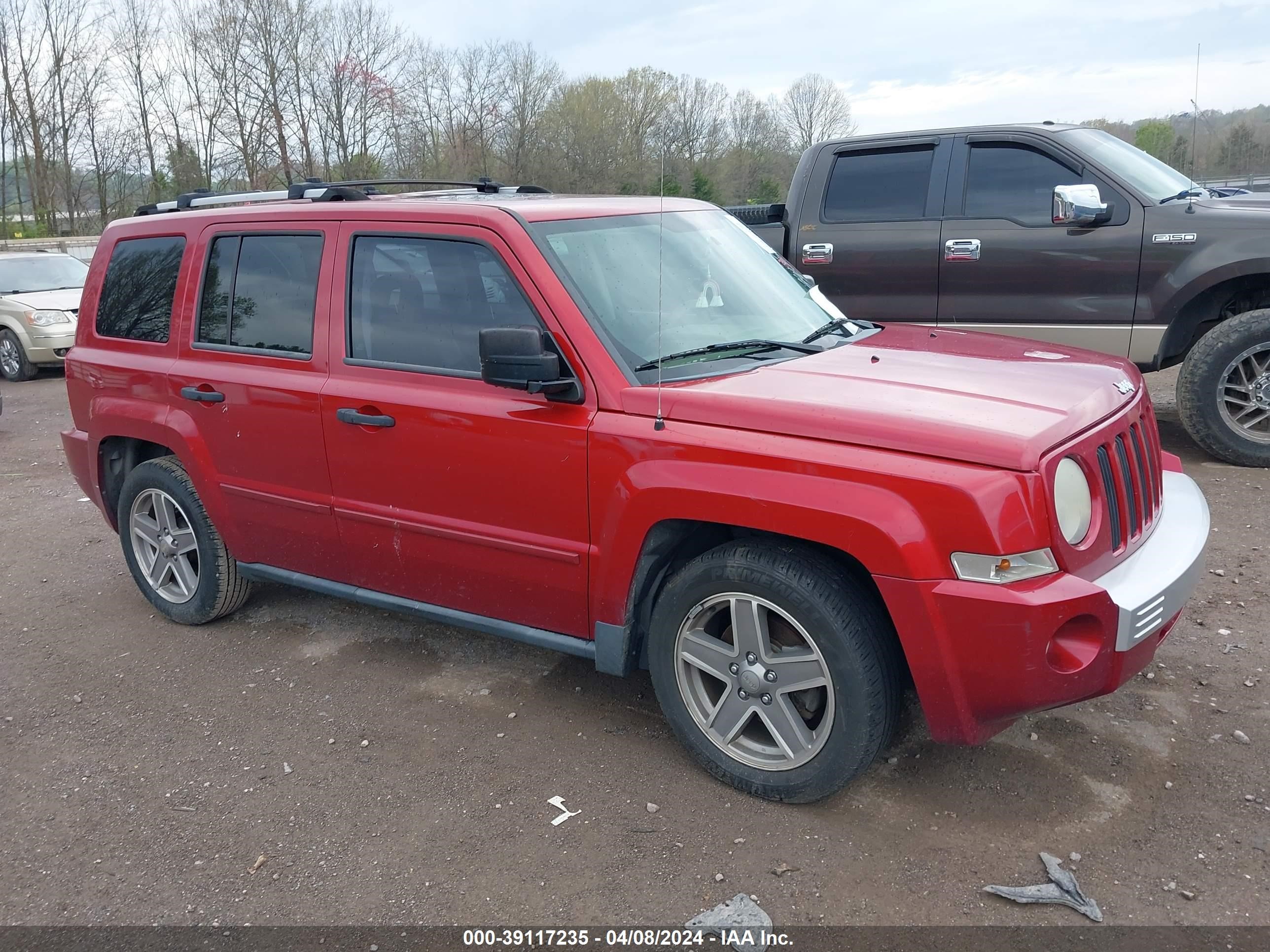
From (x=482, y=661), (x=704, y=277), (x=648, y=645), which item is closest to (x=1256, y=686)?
(x=648, y=645)

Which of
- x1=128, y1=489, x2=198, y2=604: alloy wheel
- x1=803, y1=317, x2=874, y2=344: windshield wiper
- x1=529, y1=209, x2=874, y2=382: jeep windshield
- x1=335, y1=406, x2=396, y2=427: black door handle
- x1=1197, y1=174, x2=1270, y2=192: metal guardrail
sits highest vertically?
x1=1197, y1=174, x2=1270, y2=192: metal guardrail

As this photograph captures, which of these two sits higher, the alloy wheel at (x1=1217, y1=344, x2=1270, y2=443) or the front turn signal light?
the front turn signal light

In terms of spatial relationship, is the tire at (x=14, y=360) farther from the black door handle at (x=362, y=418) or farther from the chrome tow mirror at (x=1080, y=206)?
the chrome tow mirror at (x=1080, y=206)

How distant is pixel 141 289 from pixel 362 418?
1.73m

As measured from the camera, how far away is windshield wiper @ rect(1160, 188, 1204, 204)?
6500mm

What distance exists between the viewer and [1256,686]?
379 cm

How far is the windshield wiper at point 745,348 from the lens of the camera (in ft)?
11.3

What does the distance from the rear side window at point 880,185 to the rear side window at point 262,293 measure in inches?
170

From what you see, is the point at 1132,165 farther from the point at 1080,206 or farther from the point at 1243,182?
the point at 1243,182

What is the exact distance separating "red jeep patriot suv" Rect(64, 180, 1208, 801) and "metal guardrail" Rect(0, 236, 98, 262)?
2188 cm

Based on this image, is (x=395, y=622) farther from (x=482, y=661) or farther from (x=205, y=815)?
(x=205, y=815)

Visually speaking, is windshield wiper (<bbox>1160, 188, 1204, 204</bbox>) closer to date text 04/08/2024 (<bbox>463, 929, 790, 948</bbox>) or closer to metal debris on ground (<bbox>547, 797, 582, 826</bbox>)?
metal debris on ground (<bbox>547, 797, 582, 826</bbox>)

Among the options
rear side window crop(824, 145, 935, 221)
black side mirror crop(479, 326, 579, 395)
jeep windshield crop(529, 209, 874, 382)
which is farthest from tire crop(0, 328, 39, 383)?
black side mirror crop(479, 326, 579, 395)

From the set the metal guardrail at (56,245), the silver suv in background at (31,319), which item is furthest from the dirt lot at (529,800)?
the metal guardrail at (56,245)
